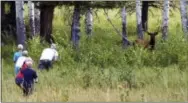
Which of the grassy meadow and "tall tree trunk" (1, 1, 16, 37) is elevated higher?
"tall tree trunk" (1, 1, 16, 37)

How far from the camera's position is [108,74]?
51.6 feet

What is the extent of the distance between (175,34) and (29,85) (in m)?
5.96

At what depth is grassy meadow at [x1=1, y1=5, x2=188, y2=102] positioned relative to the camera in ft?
42.3

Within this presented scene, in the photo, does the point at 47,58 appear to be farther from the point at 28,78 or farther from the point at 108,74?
the point at 28,78

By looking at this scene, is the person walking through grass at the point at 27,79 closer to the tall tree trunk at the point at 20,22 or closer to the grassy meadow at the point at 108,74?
the grassy meadow at the point at 108,74

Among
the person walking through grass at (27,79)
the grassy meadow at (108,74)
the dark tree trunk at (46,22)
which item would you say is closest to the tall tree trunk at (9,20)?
the dark tree trunk at (46,22)

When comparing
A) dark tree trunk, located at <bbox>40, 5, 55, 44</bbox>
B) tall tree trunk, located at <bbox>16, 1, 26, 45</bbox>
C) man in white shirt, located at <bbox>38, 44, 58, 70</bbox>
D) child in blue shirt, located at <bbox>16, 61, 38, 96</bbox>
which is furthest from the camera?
dark tree trunk, located at <bbox>40, 5, 55, 44</bbox>

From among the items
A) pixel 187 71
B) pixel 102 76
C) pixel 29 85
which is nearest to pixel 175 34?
pixel 187 71

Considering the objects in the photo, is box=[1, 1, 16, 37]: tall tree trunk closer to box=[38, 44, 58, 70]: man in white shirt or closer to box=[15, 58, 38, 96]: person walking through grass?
box=[38, 44, 58, 70]: man in white shirt

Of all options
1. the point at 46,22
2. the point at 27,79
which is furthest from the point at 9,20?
the point at 27,79

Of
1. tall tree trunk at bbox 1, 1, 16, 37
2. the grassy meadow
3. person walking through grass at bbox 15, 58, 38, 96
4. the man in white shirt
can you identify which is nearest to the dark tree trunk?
tall tree trunk at bbox 1, 1, 16, 37

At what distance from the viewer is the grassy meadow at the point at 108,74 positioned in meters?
12.9

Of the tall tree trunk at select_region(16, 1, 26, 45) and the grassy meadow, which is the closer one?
the grassy meadow

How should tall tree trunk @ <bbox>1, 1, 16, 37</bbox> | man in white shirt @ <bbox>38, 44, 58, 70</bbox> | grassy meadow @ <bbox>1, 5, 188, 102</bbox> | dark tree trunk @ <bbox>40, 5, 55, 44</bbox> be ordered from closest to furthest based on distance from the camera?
grassy meadow @ <bbox>1, 5, 188, 102</bbox> → man in white shirt @ <bbox>38, 44, 58, 70</bbox> → dark tree trunk @ <bbox>40, 5, 55, 44</bbox> → tall tree trunk @ <bbox>1, 1, 16, 37</bbox>
